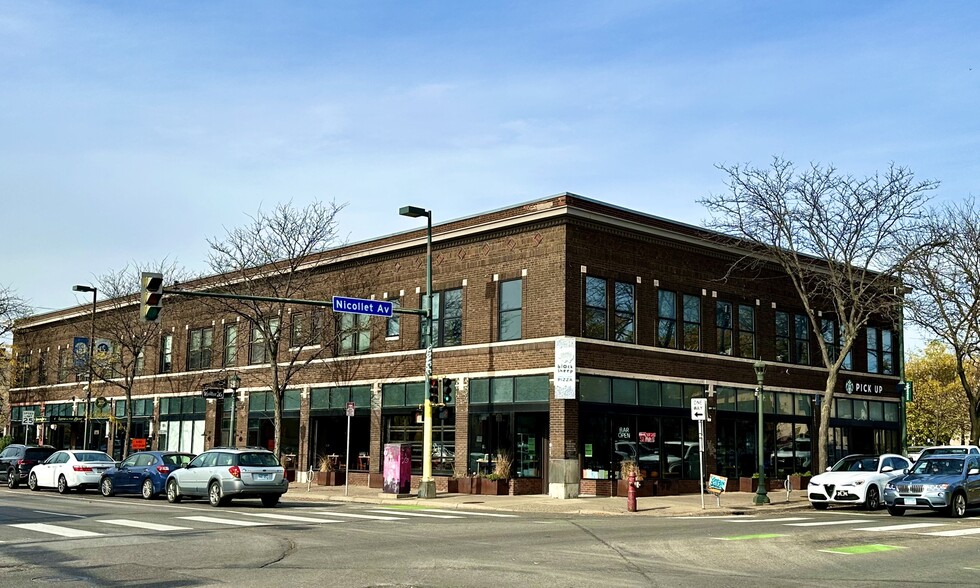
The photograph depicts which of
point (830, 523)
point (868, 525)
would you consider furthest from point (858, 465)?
point (868, 525)

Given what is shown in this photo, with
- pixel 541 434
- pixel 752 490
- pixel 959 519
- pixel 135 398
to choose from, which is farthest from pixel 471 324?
pixel 135 398

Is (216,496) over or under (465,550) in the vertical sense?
under

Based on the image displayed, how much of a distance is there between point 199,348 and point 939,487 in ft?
125

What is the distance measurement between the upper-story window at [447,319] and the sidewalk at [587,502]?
6357mm

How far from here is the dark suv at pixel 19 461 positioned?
132 feet

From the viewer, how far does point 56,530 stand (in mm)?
18656

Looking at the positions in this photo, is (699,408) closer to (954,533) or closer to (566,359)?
(566,359)

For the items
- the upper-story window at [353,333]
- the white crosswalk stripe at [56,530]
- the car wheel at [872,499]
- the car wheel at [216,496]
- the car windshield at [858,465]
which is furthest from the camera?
the upper-story window at [353,333]

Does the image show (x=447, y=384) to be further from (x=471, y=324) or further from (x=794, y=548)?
(x=794, y=548)

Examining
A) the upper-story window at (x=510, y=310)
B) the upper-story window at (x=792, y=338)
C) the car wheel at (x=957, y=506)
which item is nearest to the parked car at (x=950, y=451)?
the car wheel at (x=957, y=506)

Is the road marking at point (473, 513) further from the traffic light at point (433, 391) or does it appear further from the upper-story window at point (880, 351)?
the upper-story window at point (880, 351)

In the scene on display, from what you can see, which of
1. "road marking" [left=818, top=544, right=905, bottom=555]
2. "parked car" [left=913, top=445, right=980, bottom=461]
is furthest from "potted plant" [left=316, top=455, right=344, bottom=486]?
"road marking" [left=818, top=544, right=905, bottom=555]

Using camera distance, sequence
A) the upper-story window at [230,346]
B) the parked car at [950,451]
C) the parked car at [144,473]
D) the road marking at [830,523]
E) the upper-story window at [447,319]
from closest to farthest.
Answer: the road marking at [830,523] < the parked car at [950,451] < the parked car at [144,473] < the upper-story window at [447,319] < the upper-story window at [230,346]

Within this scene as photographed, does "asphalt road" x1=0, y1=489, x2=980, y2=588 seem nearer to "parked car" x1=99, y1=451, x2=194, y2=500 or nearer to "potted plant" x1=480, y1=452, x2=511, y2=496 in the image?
"parked car" x1=99, y1=451, x2=194, y2=500
